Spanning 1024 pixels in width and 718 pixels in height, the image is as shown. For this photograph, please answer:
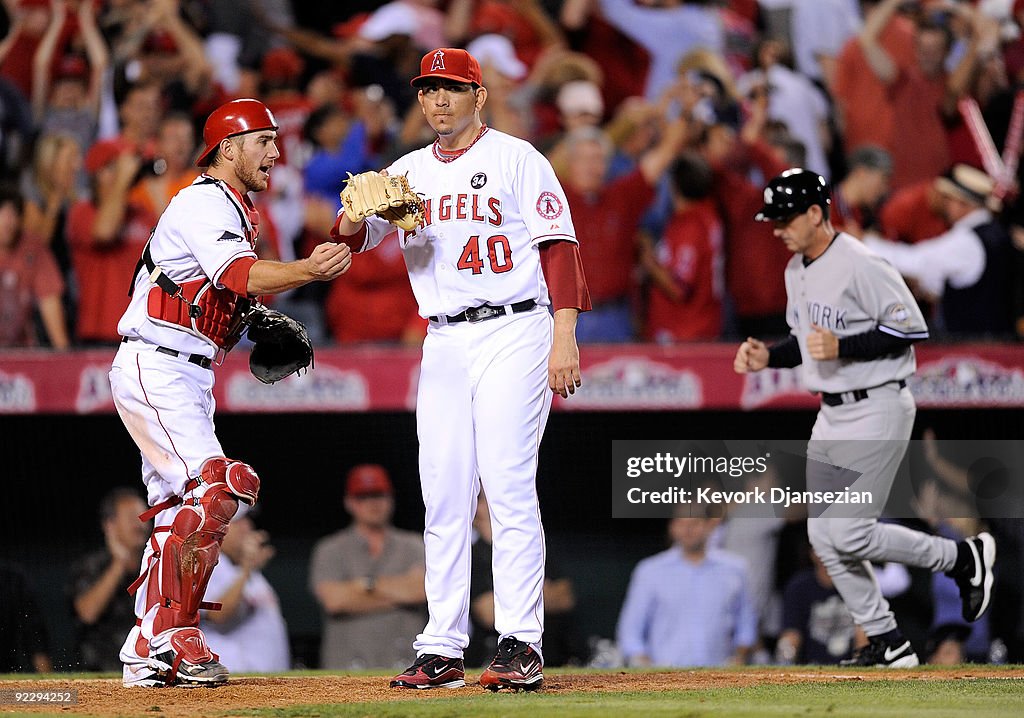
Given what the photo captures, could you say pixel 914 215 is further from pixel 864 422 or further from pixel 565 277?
pixel 565 277

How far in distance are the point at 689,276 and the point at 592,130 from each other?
108 centimetres

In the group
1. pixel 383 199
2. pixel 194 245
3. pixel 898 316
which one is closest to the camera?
pixel 383 199

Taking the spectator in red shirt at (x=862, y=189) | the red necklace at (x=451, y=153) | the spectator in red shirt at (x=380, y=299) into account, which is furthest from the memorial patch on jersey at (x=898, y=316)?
the spectator in red shirt at (x=380, y=299)

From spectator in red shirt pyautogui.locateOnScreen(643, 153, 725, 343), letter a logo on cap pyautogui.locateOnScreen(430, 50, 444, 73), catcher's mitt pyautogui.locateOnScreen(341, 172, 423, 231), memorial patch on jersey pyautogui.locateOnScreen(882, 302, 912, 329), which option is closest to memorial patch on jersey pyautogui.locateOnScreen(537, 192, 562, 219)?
catcher's mitt pyautogui.locateOnScreen(341, 172, 423, 231)

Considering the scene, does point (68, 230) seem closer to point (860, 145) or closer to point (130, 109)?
point (130, 109)

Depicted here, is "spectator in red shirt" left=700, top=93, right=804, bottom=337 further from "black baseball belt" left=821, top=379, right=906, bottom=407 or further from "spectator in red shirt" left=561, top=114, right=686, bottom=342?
"black baseball belt" left=821, top=379, right=906, bottom=407

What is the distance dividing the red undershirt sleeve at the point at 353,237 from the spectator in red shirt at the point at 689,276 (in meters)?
3.44

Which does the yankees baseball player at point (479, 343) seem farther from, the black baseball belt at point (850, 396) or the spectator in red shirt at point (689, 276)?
the spectator in red shirt at point (689, 276)

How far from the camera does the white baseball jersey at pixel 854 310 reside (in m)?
5.19

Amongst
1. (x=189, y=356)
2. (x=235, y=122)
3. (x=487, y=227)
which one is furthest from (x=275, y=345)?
(x=487, y=227)

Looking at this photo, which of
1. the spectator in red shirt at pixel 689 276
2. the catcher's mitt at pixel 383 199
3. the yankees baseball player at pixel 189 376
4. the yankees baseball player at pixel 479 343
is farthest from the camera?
the spectator in red shirt at pixel 689 276

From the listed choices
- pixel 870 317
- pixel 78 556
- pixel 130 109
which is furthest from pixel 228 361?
pixel 870 317

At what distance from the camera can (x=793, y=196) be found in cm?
527

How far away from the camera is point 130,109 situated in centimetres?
809
